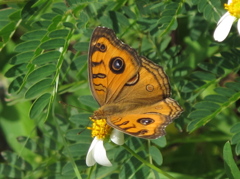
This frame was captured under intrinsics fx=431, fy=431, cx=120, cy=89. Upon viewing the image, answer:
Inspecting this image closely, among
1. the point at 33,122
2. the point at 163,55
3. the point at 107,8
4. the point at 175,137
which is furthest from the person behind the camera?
the point at 33,122

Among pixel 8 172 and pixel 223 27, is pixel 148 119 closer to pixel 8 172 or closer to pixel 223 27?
pixel 223 27

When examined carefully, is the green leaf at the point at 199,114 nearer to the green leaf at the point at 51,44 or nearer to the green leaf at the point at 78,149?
the green leaf at the point at 78,149

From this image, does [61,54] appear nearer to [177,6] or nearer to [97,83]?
[97,83]

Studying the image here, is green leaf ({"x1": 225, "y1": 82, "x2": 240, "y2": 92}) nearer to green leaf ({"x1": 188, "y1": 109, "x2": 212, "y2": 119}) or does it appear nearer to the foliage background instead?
the foliage background

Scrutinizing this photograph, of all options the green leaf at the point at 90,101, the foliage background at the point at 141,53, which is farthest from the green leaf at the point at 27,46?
the green leaf at the point at 90,101

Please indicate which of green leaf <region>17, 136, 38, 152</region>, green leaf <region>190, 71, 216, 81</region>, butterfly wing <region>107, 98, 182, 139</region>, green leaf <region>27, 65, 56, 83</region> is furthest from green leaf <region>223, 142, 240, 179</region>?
green leaf <region>17, 136, 38, 152</region>

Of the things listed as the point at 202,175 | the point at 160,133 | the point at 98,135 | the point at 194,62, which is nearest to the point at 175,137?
the point at 202,175
